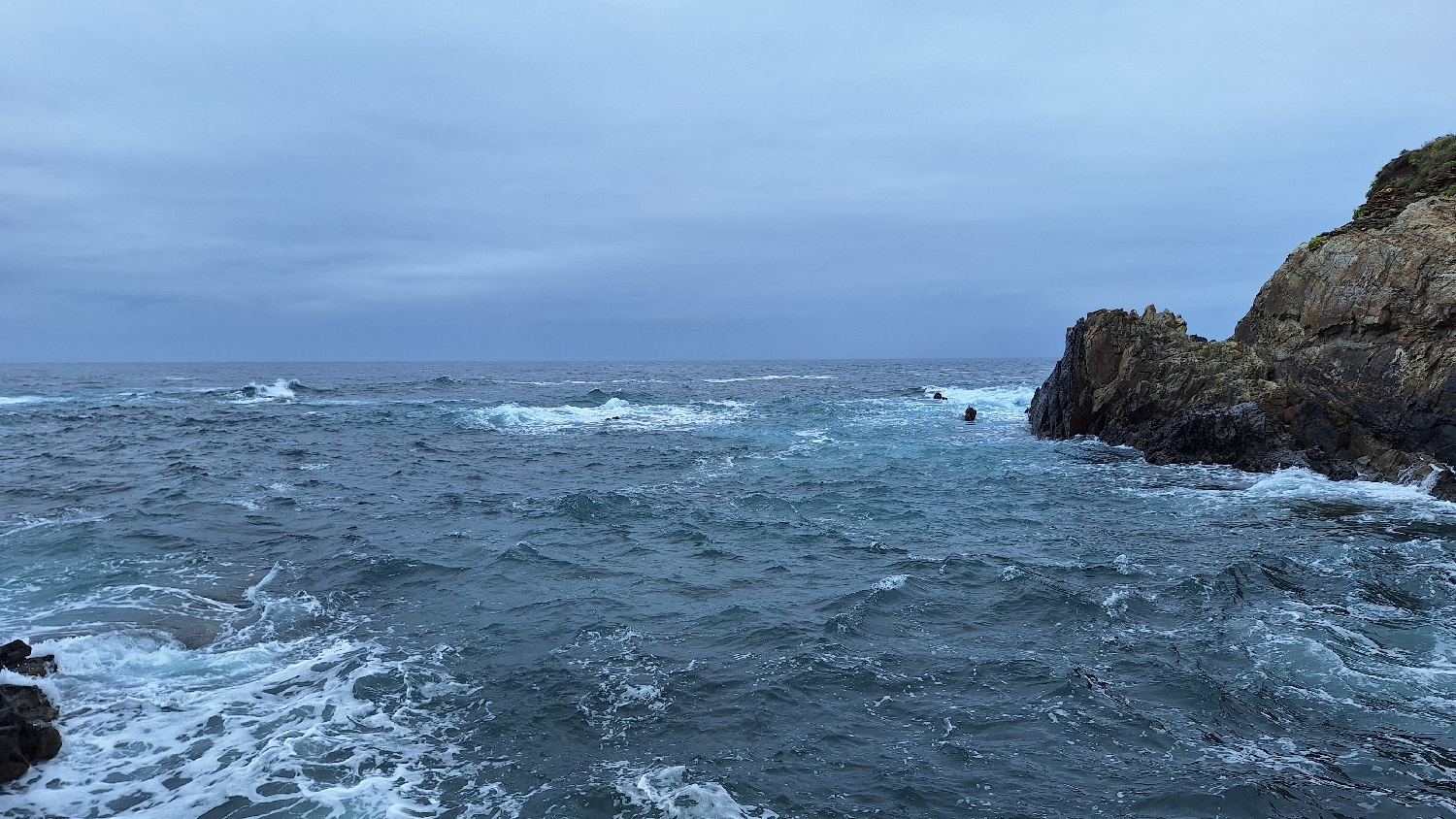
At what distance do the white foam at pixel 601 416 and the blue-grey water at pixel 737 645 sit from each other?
15.4m

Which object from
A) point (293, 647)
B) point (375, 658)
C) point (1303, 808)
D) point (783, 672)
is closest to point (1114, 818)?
point (1303, 808)

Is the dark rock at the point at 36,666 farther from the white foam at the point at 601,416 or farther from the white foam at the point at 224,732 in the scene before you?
the white foam at the point at 601,416

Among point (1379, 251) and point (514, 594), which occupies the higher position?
point (1379, 251)

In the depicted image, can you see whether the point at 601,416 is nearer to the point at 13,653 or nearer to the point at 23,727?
the point at 13,653

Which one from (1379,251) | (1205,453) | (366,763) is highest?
(1379,251)

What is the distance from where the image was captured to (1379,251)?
67.4 ft

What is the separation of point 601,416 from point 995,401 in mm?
A: 22862

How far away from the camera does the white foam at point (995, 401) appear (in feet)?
128

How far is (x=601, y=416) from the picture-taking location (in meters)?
39.9

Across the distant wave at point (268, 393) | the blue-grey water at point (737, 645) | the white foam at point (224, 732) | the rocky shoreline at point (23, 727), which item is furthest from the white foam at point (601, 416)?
the rocky shoreline at point (23, 727)

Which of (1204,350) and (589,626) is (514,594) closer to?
(589,626)

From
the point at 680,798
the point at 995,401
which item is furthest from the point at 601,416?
the point at 680,798

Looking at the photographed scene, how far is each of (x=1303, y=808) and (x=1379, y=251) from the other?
2041cm

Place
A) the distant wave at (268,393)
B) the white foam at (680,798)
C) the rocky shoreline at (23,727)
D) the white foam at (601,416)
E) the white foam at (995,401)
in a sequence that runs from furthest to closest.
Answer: the distant wave at (268,393) → the white foam at (995,401) → the white foam at (601,416) → the rocky shoreline at (23,727) → the white foam at (680,798)
